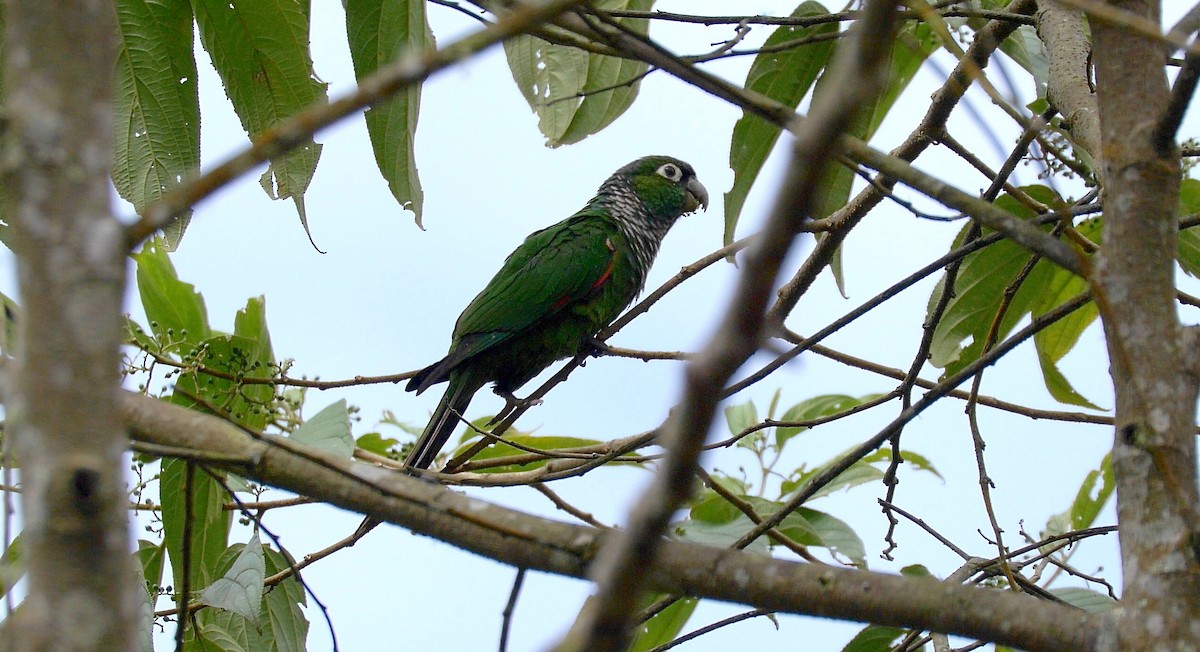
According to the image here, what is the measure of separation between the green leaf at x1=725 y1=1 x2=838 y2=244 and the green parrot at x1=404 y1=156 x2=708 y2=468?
173 centimetres

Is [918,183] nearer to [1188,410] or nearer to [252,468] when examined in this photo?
[1188,410]

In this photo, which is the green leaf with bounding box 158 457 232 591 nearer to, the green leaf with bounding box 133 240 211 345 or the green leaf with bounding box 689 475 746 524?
the green leaf with bounding box 133 240 211 345

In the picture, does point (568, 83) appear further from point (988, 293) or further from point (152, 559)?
point (152, 559)

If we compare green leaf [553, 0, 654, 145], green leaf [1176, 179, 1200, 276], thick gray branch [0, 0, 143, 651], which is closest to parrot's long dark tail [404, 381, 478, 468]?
green leaf [553, 0, 654, 145]

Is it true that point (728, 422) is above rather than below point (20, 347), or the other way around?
above

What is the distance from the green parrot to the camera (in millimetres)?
4516

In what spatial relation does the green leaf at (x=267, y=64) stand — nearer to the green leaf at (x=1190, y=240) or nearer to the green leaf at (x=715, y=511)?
the green leaf at (x=715, y=511)

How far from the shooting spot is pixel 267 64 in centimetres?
267

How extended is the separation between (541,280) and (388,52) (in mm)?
2054

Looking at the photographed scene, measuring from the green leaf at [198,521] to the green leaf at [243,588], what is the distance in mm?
341

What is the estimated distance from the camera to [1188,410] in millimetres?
1277

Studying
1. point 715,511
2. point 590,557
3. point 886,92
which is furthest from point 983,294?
point 590,557

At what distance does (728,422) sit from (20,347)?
3718 mm

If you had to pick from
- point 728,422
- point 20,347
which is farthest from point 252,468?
point 728,422
